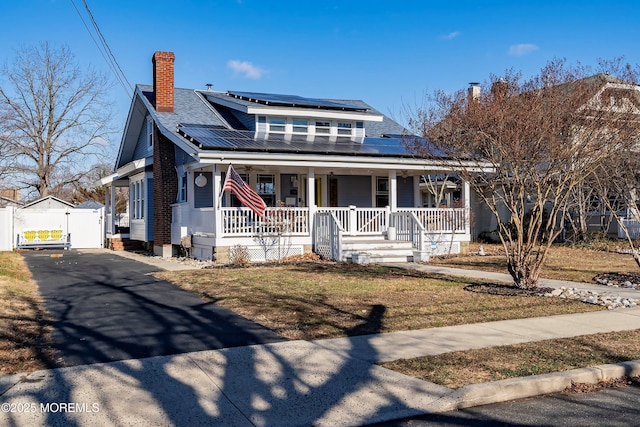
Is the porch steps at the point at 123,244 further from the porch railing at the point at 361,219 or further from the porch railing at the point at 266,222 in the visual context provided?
the porch railing at the point at 361,219

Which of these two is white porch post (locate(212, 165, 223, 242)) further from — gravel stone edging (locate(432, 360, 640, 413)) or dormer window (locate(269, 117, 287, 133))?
gravel stone edging (locate(432, 360, 640, 413))

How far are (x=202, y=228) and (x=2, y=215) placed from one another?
12060 millimetres

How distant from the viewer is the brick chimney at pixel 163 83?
21.8 m

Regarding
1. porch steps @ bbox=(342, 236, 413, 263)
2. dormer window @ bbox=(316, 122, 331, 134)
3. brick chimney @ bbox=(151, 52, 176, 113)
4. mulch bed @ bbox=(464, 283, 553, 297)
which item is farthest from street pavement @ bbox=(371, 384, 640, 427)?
brick chimney @ bbox=(151, 52, 176, 113)

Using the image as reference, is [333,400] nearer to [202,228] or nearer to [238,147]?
[238,147]

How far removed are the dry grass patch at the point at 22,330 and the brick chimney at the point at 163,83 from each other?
1066 centimetres

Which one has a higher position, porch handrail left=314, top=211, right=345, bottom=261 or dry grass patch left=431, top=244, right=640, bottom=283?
porch handrail left=314, top=211, right=345, bottom=261

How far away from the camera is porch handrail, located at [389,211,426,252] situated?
18453 millimetres

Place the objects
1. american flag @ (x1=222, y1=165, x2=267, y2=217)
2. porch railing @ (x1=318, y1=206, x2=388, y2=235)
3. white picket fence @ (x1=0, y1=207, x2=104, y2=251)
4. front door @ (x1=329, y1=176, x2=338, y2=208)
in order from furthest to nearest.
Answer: white picket fence @ (x1=0, y1=207, x2=104, y2=251)
front door @ (x1=329, y1=176, x2=338, y2=208)
porch railing @ (x1=318, y1=206, x2=388, y2=235)
american flag @ (x1=222, y1=165, x2=267, y2=217)

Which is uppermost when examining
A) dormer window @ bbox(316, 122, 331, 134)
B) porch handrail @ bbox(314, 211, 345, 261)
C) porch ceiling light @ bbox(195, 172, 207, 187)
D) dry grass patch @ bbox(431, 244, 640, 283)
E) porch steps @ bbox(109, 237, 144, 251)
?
dormer window @ bbox(316, 122, 331, 134)

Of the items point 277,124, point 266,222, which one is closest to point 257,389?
point 266,222

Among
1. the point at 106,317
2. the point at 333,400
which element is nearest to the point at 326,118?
the point at 106,317

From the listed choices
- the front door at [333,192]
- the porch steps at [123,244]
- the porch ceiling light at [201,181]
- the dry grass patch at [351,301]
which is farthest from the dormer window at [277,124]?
the porch steps at [123,244]

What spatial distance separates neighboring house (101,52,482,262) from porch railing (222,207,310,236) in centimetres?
3
